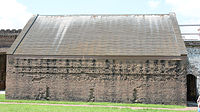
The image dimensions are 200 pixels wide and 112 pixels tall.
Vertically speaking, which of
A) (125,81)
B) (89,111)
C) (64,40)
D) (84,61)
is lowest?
(89,111)

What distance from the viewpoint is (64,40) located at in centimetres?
2273

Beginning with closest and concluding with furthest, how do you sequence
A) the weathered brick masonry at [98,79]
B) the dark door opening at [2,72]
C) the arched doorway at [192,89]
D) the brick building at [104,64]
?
1. the weathered brick masonry at [98,79]
2. the brick building at [104,64]
3. the arched doorway at [192,89]
4. the dark door opening at [2,72]

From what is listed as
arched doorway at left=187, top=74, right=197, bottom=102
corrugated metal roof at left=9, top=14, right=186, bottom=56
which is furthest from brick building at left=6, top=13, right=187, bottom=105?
arched doorway at left=187, top=74, right=197, bottom=102

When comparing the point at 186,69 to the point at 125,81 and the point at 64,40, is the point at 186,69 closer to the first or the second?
the point at 125,81

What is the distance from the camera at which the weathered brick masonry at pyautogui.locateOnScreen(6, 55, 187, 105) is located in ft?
63.7

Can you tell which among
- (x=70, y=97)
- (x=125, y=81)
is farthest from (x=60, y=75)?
(x=125, y=81)

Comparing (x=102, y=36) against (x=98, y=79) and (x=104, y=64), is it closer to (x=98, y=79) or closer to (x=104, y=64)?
(x=104, y=64)

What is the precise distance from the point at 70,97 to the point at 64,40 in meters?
5.22

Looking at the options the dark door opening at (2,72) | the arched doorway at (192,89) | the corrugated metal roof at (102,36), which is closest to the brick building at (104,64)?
the corrugated metal roof at (102,36)

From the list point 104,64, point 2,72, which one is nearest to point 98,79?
point 104,64

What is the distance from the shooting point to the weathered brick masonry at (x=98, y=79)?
1941cm

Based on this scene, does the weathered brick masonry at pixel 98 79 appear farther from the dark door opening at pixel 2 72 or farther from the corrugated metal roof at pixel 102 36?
the dark door opening at pixel 2 72

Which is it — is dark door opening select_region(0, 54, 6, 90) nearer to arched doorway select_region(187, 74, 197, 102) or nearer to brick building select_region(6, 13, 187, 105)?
brick building select_region(6, 13, 187, 105)

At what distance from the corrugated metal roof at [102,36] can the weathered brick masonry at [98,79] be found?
654 mm
